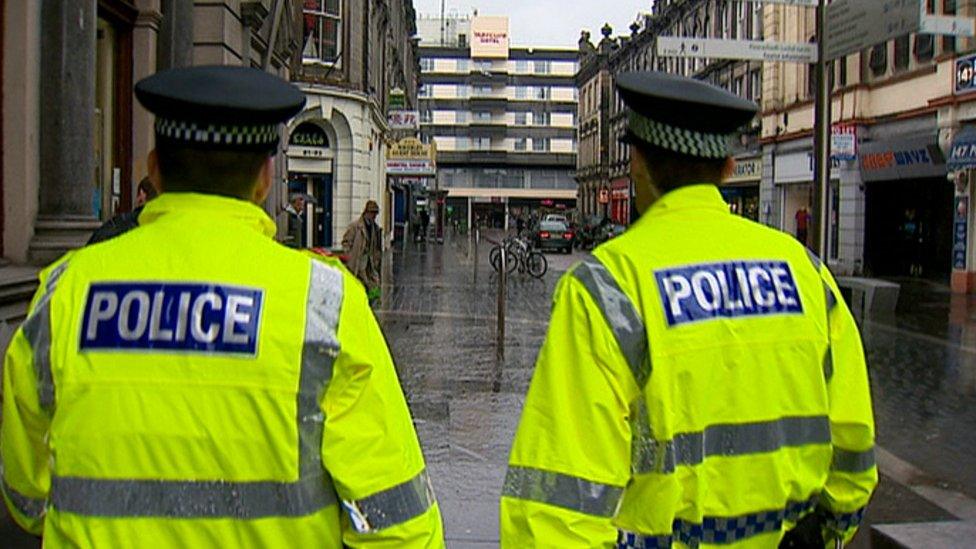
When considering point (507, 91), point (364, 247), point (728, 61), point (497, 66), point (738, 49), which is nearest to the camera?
point (738, 49)

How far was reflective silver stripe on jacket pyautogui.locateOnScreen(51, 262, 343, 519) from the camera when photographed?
1876 mm

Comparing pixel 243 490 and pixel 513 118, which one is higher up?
pixel 513 118

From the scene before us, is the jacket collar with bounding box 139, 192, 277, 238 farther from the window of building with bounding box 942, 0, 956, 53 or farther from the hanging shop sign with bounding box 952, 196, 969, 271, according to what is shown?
the window of building with bounding box 942, 0, 956, 53

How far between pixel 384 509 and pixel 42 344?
29.2 inches

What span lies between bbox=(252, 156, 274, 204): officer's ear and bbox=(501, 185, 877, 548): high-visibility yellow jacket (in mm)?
681

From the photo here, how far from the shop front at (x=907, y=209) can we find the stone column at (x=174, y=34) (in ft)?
61.2

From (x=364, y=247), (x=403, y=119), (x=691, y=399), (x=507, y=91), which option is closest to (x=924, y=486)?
(x=691, y=399)

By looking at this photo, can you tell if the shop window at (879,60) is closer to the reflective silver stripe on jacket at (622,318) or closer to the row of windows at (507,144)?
the reflective silver stripe on jacket at (622,318)

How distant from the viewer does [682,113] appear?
7.59 ft

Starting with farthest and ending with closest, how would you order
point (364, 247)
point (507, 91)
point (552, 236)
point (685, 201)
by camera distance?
point (507, 91)
point (552, 236)
point (364, 247)
point (685, 201)

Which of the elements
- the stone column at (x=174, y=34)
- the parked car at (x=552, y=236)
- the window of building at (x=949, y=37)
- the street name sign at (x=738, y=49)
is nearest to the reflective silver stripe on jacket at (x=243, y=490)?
the street name sign at (x=738, y=49)

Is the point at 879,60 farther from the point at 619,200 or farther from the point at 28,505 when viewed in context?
the point at 619,200

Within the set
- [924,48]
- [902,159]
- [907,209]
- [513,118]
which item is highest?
[513,118]

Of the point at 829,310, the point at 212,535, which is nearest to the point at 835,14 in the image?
the point at 829,310
